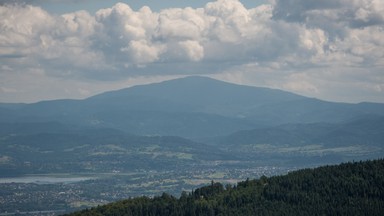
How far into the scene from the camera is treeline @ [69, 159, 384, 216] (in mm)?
157500

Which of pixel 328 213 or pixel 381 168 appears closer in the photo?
pixel 328 213

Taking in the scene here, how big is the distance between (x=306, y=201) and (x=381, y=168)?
29.1 metres

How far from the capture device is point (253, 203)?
164500 mm

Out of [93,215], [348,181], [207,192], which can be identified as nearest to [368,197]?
[348,181]

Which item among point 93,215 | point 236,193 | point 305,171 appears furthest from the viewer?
point 305,171

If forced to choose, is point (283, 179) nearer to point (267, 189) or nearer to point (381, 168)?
point (267, 189)

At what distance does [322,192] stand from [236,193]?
65.1ft

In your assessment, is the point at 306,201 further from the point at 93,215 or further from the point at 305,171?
the point at 93,215

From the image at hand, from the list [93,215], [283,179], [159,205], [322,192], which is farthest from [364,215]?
[93,215]

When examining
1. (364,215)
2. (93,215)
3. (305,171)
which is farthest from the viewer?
(305,171)

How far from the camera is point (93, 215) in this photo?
161m

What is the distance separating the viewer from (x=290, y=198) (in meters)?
167

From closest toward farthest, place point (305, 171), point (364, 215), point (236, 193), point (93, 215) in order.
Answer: point (364, 215) → point (93, 215) → point (236, 193) → point (305, 171)

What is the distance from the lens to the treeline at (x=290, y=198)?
6201 inches
